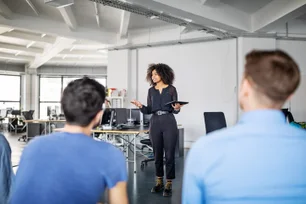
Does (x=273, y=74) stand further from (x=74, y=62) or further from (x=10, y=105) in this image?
(x=10, y=105)

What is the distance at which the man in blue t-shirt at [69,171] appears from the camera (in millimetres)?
1001

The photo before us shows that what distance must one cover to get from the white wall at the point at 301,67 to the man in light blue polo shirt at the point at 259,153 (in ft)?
23.0

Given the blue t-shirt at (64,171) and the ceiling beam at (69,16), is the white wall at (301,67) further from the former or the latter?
the blue t-shirt at (64,171)

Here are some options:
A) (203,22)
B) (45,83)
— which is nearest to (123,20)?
(203,22)

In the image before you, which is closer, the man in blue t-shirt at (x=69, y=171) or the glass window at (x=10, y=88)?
the man in blue t-shirt at (x=69, y=171)

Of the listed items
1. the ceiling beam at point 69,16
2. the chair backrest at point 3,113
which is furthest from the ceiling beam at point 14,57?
the ceiling beam at point 69,16

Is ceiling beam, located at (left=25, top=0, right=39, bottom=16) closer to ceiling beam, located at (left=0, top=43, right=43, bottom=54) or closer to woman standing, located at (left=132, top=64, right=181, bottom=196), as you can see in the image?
ceiling beam, located at (left=0, top=43, right=43, bottom=54)

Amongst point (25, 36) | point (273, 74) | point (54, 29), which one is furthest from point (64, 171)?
point (25, 36)

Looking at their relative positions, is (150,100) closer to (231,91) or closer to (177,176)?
(177,176)

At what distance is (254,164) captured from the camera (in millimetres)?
835

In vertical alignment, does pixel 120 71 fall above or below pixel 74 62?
below

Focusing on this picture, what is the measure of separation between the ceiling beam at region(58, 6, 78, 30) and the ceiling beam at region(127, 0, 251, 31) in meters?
2.20

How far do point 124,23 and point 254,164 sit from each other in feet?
22.3

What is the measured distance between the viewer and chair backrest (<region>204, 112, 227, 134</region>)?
413cm
